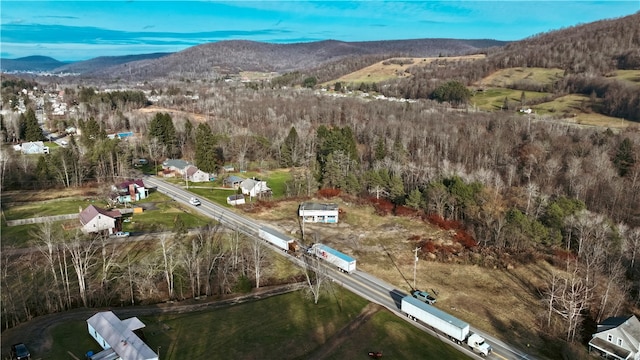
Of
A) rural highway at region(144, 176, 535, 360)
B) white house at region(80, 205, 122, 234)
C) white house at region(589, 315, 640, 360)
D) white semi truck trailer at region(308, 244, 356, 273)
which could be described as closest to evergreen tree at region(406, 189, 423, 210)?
white semi truck trailer at region(308, 244, 356, 273)

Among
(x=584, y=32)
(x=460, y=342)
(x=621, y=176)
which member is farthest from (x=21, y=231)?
(x=584, y=32)

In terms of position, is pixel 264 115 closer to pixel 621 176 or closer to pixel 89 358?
pixel 621 176

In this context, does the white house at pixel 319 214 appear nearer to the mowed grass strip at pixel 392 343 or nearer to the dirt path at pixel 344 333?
the dirt path at pixel 344 333

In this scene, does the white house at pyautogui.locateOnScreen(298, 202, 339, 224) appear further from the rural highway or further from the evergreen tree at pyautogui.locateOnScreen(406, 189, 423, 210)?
the evergreen tree at pyautogui.locateOnScreen(406, 189, 423, 210)

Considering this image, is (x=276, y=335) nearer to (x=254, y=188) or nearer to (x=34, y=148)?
(x=254, y=188)

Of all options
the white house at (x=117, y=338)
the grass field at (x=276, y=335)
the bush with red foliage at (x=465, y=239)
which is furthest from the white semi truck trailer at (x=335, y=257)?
the white house at (x=117, y=338)

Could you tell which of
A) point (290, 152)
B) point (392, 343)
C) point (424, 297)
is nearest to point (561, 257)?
point (424, 297)
